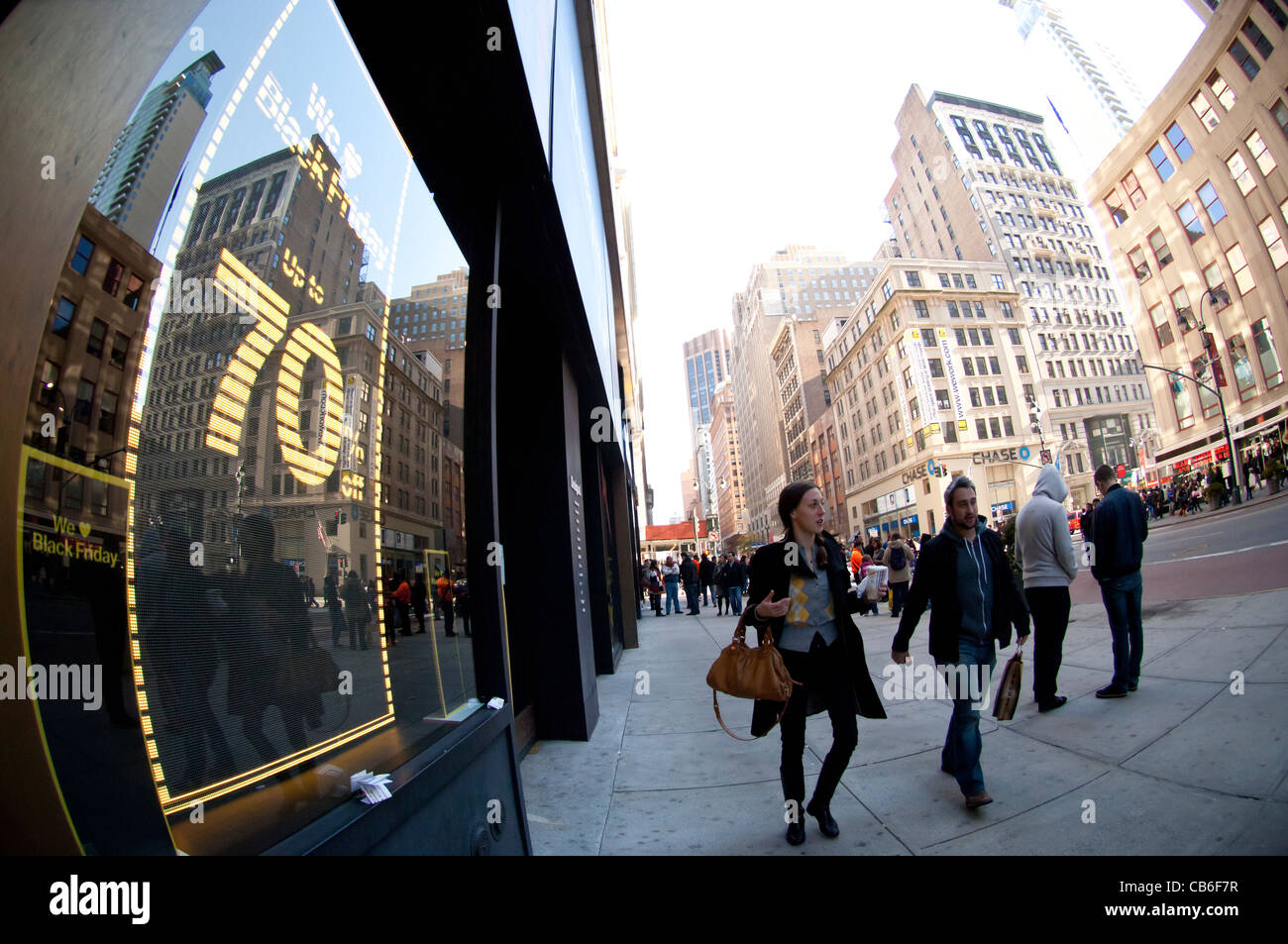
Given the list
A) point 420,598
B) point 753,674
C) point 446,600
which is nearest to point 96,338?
point 420,598

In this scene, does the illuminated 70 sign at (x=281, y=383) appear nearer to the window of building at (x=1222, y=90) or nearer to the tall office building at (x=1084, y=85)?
the window of building at (x=1222, y=90)

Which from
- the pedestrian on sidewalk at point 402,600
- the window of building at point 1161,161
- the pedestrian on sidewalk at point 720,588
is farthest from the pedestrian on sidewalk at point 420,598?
the window of building at point 1161,161

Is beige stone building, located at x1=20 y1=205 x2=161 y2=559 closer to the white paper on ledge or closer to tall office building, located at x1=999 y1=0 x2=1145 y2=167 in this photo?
the white paper on ledge

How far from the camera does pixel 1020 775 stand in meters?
3.58

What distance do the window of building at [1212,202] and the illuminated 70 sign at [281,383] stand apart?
146ft

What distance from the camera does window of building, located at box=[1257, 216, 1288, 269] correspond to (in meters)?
26.6

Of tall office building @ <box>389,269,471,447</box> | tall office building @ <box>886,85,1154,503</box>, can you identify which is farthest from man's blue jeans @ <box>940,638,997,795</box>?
tall office building @ <box>886,85,1154,503</box>

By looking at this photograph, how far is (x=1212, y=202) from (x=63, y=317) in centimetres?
4634

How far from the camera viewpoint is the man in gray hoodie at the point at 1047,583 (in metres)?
4.63

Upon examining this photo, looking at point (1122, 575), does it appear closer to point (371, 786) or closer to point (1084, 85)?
point (371, 786)
